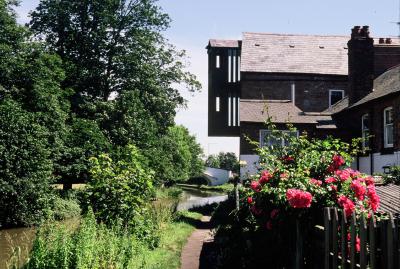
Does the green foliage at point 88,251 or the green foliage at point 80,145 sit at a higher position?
the green foliage at point 80,145

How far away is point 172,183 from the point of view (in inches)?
2530

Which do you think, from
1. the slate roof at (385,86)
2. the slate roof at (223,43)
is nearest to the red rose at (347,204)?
the slate roof at (385,86)

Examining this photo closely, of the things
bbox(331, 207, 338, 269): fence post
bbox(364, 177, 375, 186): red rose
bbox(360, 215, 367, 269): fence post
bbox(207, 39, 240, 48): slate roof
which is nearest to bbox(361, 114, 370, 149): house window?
bbox(364, 177, 375, 186): red rose

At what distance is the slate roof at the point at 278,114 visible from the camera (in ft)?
80.4

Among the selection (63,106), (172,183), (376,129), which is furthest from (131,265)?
(172,183)

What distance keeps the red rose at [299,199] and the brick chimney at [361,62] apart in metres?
19.1

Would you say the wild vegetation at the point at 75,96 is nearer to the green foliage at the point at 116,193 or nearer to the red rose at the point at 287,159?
the green foliage at the point at 116,193

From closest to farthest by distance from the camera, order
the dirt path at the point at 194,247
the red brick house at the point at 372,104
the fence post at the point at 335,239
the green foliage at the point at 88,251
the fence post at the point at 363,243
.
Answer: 1. the fence post at the point at 363,243
2. the fence post at the point at 335,239
3. the green foliage at the point at 88,251
4. the dirt path at the point at 194,247
5. the red brick house at the point at 372,104

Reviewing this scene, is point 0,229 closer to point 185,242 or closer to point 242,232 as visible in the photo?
point 185,242

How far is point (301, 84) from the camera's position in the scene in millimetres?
34188

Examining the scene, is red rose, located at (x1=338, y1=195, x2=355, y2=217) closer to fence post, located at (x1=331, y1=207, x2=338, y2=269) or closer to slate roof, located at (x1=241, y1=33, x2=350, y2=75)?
fence post, located at (x1=331, y1=207, x2=338, y2=269)

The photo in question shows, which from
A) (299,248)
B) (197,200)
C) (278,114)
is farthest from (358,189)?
(197,200)

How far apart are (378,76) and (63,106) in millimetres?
20970

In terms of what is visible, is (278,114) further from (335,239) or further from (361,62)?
(335,239)
